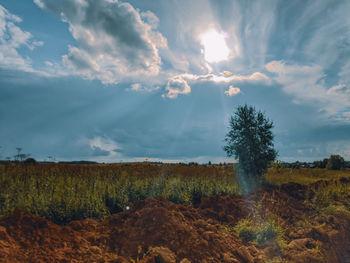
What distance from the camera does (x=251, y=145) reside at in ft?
56.5

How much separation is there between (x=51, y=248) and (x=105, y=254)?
0.79 m

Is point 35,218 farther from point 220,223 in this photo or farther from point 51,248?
point 220,223

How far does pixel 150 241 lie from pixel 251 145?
14978mm

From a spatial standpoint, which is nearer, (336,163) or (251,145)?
(251,145)

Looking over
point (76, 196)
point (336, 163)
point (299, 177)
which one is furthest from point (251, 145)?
point (336, 163)

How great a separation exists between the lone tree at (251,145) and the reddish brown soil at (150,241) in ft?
37.0

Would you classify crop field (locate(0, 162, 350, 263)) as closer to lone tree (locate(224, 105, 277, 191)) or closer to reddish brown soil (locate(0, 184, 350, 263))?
reddish brown soil (locate(0, 184, 350, 263))

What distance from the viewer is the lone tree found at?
1708 cm

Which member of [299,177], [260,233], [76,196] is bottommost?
[260,233]

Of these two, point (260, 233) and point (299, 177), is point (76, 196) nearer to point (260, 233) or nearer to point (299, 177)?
point (260, 233)

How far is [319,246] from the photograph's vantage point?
506cm

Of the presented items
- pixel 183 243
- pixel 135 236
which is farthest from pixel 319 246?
pixel 135 236

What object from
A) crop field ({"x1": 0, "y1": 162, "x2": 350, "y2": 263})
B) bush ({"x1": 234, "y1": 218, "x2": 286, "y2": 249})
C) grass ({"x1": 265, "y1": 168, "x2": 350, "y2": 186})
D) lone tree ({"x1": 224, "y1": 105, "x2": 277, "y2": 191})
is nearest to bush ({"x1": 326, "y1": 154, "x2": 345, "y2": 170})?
grass ({"x1": 265, "y1": 168, "x2": 350, "y2": 186})

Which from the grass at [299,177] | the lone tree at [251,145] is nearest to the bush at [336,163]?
the grass at [299,177]
